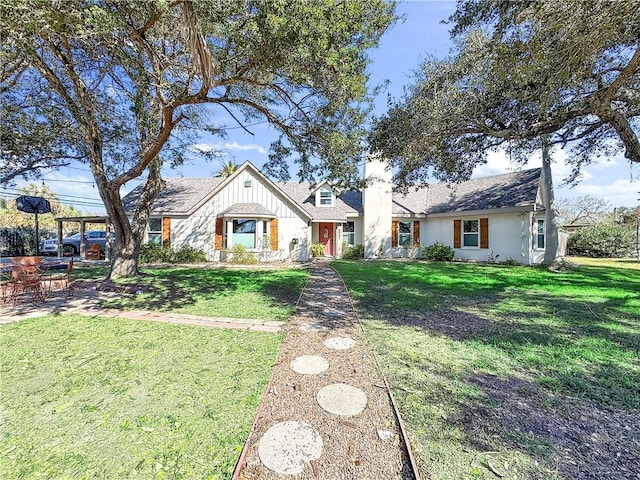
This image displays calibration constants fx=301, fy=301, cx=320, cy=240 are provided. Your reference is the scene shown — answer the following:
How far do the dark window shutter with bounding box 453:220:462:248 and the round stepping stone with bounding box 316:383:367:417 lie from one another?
17.0 metres

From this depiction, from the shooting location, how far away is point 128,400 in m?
3.13

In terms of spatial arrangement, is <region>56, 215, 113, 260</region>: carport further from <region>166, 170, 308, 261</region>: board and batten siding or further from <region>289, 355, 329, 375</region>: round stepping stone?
<region>289, 355, 329, 375</region>: round stepping stone

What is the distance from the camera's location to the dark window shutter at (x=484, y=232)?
56.3 ft

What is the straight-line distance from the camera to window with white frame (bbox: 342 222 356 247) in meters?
20.4

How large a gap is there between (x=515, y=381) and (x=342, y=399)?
6.99 feet

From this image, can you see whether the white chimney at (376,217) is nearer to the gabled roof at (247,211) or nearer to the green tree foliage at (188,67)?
the gabled roof at (247,211)

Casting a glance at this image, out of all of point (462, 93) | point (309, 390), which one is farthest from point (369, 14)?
point (309, 390)

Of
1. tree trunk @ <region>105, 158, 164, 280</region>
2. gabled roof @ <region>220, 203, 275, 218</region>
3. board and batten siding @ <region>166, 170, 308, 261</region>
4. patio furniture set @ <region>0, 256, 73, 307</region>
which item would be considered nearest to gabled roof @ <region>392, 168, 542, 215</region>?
board and batten siding @ <region>166, 170, 308, 261</region>

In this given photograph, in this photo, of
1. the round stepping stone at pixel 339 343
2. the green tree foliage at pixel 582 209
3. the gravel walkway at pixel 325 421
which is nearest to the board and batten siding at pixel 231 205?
the round stepping stone at pixel 339 343

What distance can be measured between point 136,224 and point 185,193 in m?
8.66

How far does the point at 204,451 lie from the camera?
2408 mm

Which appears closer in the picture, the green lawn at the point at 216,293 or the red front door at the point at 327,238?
the green lawn at the point at 216,293

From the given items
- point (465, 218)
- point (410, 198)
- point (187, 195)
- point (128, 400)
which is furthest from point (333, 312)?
point (410, 198)

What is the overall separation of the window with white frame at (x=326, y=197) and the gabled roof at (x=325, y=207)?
325mm
